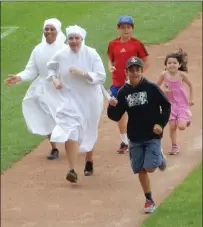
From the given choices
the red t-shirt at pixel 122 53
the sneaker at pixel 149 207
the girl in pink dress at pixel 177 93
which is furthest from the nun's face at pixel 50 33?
the sneaker at pixel 149 207

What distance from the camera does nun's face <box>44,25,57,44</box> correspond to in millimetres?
10797

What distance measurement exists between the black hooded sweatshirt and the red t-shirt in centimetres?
221

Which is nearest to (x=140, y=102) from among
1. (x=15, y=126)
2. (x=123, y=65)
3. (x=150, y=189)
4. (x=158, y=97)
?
(x=158, y=97)

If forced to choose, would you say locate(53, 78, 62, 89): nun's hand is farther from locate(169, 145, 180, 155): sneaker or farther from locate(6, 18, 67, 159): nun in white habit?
locate(169, 145, 180, 155): sneaker

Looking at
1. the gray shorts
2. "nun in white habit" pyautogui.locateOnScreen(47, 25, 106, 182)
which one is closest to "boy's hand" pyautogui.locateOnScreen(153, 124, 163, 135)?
the gray shorts

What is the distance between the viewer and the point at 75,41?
9984 mm

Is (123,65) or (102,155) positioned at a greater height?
(123,65)

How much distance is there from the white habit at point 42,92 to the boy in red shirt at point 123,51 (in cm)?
72

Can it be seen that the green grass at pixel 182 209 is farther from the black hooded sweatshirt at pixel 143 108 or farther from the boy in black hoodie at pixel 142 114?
the black hooded sweatshirt at pixel 143 108

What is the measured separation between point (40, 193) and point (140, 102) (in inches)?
77.9

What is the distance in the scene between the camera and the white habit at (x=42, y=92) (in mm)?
10930

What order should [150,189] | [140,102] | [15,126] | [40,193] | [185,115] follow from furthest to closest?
[15,126] → [185,115] → [40,193] → [150,189] → [140,102]

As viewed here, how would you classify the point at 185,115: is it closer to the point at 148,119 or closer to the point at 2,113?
the point at 148,119

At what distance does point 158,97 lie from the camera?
872cm
